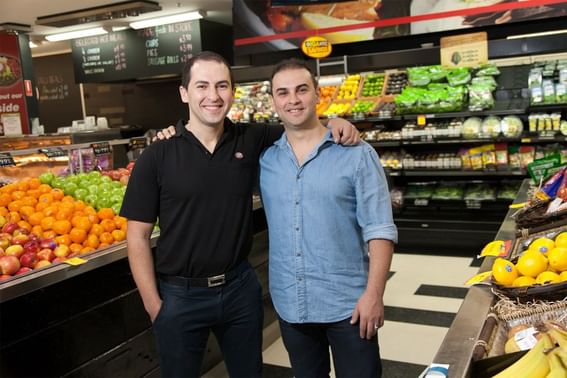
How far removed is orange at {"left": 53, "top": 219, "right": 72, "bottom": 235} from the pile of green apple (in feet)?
1.14

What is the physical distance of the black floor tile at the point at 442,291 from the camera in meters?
4.55

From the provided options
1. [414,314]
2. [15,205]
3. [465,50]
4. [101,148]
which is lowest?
[414,314]

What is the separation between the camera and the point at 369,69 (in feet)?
20.7

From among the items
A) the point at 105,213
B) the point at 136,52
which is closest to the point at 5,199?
the point at 105,213

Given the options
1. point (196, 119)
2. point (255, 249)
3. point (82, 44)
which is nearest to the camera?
point (196, 119)

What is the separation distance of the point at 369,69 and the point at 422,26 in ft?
2.67

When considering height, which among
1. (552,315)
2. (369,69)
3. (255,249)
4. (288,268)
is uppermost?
(369,69)

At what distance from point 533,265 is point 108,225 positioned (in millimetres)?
2151

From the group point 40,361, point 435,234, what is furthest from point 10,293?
point 435,234

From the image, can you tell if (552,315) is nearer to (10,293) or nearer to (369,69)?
(10,293)

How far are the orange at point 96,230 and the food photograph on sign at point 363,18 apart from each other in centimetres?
241

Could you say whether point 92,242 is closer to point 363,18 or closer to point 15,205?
point 15,205

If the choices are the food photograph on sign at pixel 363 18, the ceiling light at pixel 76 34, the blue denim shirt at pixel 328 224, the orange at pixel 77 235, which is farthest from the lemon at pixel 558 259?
the ceiling light at pixel 76 34

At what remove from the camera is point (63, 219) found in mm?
3055
